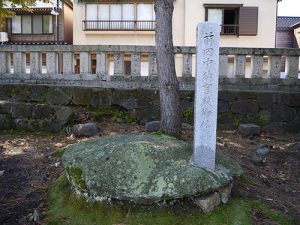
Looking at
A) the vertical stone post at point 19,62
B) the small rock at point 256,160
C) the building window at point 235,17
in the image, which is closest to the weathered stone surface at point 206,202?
the small rock at point 256,160

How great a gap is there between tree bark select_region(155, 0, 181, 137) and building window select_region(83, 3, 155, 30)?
47.5 feet

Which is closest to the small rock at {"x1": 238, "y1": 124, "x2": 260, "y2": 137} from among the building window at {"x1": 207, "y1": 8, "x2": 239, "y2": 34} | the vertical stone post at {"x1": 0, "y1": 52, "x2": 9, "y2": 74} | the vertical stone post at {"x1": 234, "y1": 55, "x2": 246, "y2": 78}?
the vertical stone post at {"x1": 234, "y1": 55, "x2": 246, "y2": 78}

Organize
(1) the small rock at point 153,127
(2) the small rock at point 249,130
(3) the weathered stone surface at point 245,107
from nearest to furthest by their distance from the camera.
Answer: (1) the small rock at point 153,127, (2) the small rock at point 249,130, (3) the weathered stone surface at point 245,107

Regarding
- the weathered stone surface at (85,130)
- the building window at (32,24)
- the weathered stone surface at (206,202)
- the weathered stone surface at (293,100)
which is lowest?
the weathered stone surface at (206,202)

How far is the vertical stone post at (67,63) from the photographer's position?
6.28 metres

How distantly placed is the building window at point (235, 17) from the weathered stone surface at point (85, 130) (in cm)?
1374

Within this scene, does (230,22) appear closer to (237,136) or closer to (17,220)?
(237,136)

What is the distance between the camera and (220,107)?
6004mm

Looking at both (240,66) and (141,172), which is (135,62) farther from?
(141,172)

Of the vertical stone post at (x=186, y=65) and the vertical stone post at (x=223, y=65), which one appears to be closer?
the vertical stone post at (x=223, y=65)

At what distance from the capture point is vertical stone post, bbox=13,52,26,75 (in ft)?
21.0

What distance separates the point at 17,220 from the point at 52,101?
3.44 m

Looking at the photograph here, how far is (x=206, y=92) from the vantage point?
3000 mm

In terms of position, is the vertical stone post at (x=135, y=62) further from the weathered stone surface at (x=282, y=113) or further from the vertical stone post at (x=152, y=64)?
the weathered stone surface at (x=282, y=113)
